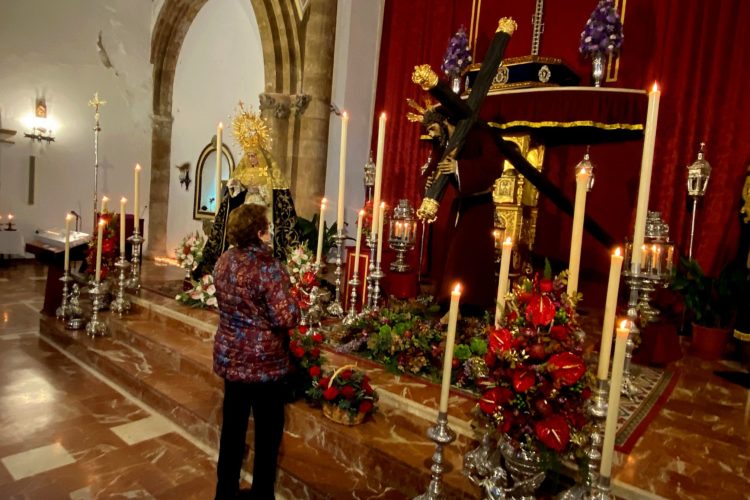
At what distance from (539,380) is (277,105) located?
6.02 meters

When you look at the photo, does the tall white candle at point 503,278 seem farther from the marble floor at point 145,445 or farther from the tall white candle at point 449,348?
the marble floor at point 145,445

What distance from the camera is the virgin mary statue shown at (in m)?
4.71

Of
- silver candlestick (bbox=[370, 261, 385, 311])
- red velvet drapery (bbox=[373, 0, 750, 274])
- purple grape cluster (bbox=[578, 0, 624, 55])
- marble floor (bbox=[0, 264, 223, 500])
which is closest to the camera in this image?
marble floor (bbox=[0, 264, 223, 500])

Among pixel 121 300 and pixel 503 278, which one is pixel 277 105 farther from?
pixel 503 278

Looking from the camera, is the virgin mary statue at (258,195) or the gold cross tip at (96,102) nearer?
the virgin mary statue at (258,195)

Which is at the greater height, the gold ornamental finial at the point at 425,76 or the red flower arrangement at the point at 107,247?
the gold ornamental finial at the point at 425,76

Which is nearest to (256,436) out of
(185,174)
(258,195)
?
(258,195)

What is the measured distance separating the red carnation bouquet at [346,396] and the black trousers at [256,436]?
36 cm

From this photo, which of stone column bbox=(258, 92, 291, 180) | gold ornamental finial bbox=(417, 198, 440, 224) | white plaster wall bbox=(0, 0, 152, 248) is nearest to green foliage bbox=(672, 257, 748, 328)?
gold ornamental finial bbox=(417, 198, 440, 224)

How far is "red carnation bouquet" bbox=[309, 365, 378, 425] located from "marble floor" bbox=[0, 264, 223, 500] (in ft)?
2.41

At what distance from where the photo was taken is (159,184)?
10750 millimetres

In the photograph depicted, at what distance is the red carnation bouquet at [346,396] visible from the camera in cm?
254

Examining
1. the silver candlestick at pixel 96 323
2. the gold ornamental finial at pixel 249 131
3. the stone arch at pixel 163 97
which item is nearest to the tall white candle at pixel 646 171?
the gold ornamental finial at pixel 249 131

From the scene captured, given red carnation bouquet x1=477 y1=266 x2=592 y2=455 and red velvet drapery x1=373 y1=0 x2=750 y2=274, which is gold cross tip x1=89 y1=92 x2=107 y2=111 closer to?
red velvet drapery x1=373 y1=0 x2=750 y2=274
